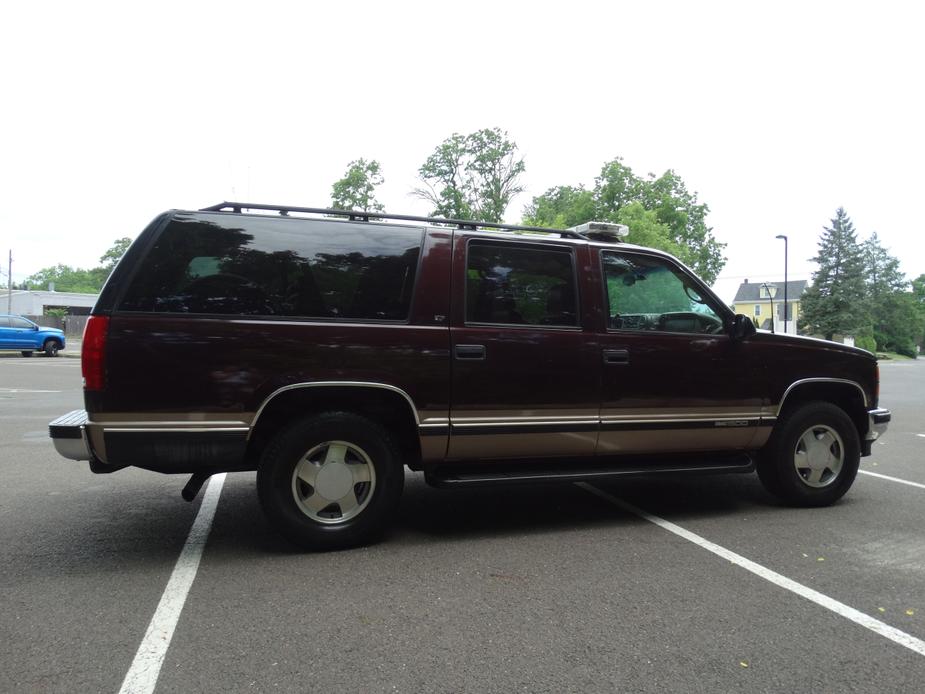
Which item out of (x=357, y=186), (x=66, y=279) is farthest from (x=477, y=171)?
(x=66, y=279)

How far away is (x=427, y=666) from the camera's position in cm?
255

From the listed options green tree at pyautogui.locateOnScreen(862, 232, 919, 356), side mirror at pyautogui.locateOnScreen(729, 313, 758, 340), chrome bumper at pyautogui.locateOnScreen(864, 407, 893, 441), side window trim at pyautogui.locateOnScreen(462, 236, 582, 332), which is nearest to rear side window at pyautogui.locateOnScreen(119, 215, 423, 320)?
side window trim at pyautogui.locateOnScreen(462, 236, 582, 332)

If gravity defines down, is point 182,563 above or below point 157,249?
below

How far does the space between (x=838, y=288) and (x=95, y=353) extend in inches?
2762

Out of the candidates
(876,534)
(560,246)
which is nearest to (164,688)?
(560,246)

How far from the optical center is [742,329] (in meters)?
4.56

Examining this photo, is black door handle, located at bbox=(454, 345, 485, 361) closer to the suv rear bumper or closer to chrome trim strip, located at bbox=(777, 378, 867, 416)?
chrome trim strip, located at bbox=(777, 378, 867, 416)

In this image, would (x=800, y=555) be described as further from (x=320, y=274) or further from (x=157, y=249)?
(x=157, y=249)

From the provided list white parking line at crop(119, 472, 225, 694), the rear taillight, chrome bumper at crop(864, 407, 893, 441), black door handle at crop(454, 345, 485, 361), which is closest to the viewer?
white parking line at crop(119, 472, 225, 694)

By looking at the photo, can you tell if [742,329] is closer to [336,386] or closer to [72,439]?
[336,386]

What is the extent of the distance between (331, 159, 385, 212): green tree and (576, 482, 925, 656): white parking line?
41239mm

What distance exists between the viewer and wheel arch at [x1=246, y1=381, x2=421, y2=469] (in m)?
3.72

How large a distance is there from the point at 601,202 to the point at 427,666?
4289 centimetres

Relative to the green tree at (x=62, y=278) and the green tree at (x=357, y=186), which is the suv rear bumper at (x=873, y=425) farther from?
the green tree at (x=62, y=278)
